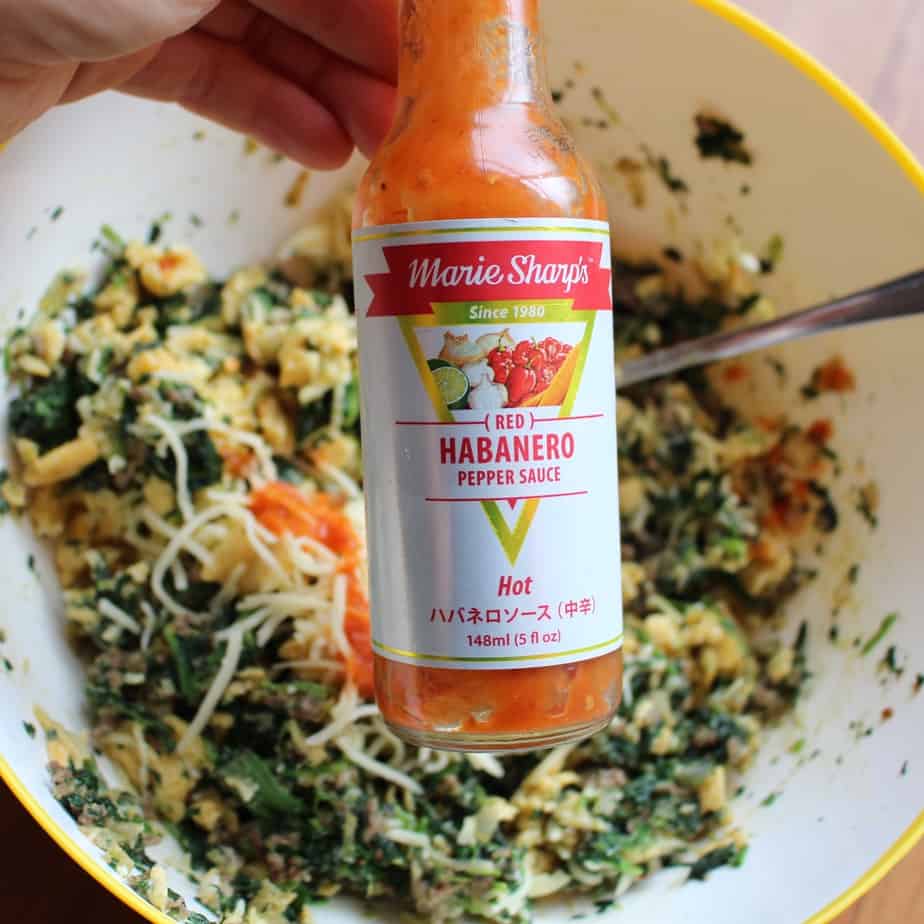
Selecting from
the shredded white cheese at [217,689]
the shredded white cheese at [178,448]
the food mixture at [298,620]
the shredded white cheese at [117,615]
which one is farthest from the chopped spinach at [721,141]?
the shredded white cheese at [117,615]

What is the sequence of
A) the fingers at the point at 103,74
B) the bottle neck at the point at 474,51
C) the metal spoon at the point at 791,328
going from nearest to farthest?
the bottle neck at the point at 474,51
the fingers at the point at 103,74
the metal spoon at the point at 791,328

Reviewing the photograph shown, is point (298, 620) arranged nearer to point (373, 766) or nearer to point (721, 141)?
point (373, 766)

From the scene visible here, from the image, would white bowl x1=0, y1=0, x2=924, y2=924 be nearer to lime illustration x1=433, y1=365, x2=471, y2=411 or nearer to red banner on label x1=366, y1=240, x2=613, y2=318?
red banner on label x1=366, y1=240, x2=613, y2=318

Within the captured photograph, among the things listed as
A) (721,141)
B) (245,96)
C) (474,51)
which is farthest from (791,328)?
(245,96)

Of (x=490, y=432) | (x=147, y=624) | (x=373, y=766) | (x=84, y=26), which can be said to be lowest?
(x=373, y=766)

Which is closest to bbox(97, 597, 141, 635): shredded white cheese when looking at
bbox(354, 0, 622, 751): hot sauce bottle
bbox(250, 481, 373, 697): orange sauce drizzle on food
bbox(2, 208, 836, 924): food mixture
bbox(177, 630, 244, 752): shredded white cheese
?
bbox(2, 208, 836, 924): food mixture

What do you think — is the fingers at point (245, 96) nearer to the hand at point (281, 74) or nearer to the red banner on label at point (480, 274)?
the hand at point (281, 74)

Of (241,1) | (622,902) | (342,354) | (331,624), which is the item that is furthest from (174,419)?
(622,902)
